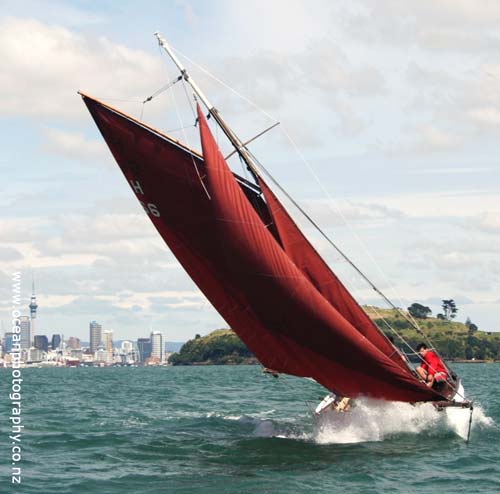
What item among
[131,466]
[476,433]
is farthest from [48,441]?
[476,433]

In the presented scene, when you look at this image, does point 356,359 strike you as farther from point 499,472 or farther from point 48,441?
point 48,441

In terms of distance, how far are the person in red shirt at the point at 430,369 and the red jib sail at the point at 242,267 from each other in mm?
1563

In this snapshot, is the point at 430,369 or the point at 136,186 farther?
the point at 430,369

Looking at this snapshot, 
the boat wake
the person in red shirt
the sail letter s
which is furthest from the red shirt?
the sail letter s

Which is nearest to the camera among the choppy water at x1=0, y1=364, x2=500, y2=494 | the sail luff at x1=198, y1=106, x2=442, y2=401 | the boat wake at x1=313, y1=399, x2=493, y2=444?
the choppy water at x1=0, y1=364, x2=500, y2=494

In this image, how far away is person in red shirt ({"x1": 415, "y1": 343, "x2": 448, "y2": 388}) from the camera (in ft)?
122

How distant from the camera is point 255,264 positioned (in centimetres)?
3259

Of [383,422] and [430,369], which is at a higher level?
[430,369]

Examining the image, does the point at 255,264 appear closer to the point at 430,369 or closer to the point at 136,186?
the point at 136,186

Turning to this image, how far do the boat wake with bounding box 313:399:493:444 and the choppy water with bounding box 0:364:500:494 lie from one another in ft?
0.13

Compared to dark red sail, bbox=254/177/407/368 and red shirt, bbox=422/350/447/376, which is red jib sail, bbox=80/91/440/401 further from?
red shirt, bbox=422/350/447/376

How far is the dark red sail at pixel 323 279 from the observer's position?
118 ft

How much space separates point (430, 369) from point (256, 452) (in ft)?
26.8

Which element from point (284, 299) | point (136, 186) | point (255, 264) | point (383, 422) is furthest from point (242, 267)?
point (383, 422)
